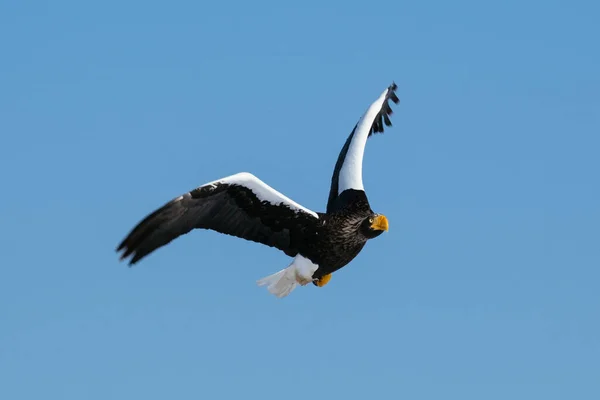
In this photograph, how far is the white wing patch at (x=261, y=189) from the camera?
52.5ft

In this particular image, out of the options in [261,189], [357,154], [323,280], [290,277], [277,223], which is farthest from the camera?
[357,154]

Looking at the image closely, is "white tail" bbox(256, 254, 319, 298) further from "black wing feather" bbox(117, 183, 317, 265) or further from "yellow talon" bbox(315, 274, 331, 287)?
"yellow talon" bbox(315, 274, 331, 287)

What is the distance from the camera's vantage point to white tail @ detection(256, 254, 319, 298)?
16.8 meters

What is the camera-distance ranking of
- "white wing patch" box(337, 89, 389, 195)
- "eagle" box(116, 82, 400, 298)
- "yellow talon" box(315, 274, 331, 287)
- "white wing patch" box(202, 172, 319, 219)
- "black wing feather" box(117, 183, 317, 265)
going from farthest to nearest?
1. "white wing patch" box(337, 89, 389, 195)
2. "yellow talon" box(315, 274, 331, 287)
3. "white wing patch" box(202, 172, 319, 219)
4. "eagle" box(116, 82, 400, 298)
5. "black wing feather" box(117, 183, 317, 265)

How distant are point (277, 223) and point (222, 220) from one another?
738 millimetres

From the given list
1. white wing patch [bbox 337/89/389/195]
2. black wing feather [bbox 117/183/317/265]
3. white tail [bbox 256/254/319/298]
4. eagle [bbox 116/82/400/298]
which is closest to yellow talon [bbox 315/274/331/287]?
eagle [bbox 116/82/400/298]

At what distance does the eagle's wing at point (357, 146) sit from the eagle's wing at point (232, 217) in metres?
0.92

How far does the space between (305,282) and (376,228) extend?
1141 mm

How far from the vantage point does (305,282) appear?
A: 1706 cm

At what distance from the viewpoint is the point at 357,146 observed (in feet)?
60.3

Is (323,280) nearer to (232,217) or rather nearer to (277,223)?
(277,223)

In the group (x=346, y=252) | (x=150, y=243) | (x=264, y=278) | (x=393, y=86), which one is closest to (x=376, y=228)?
(x=346, y=252)

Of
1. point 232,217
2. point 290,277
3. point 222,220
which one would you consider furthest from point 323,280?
point 222,220

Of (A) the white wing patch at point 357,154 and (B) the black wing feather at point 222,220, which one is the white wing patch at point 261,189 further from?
(A) the white wing patch at point 357,154
